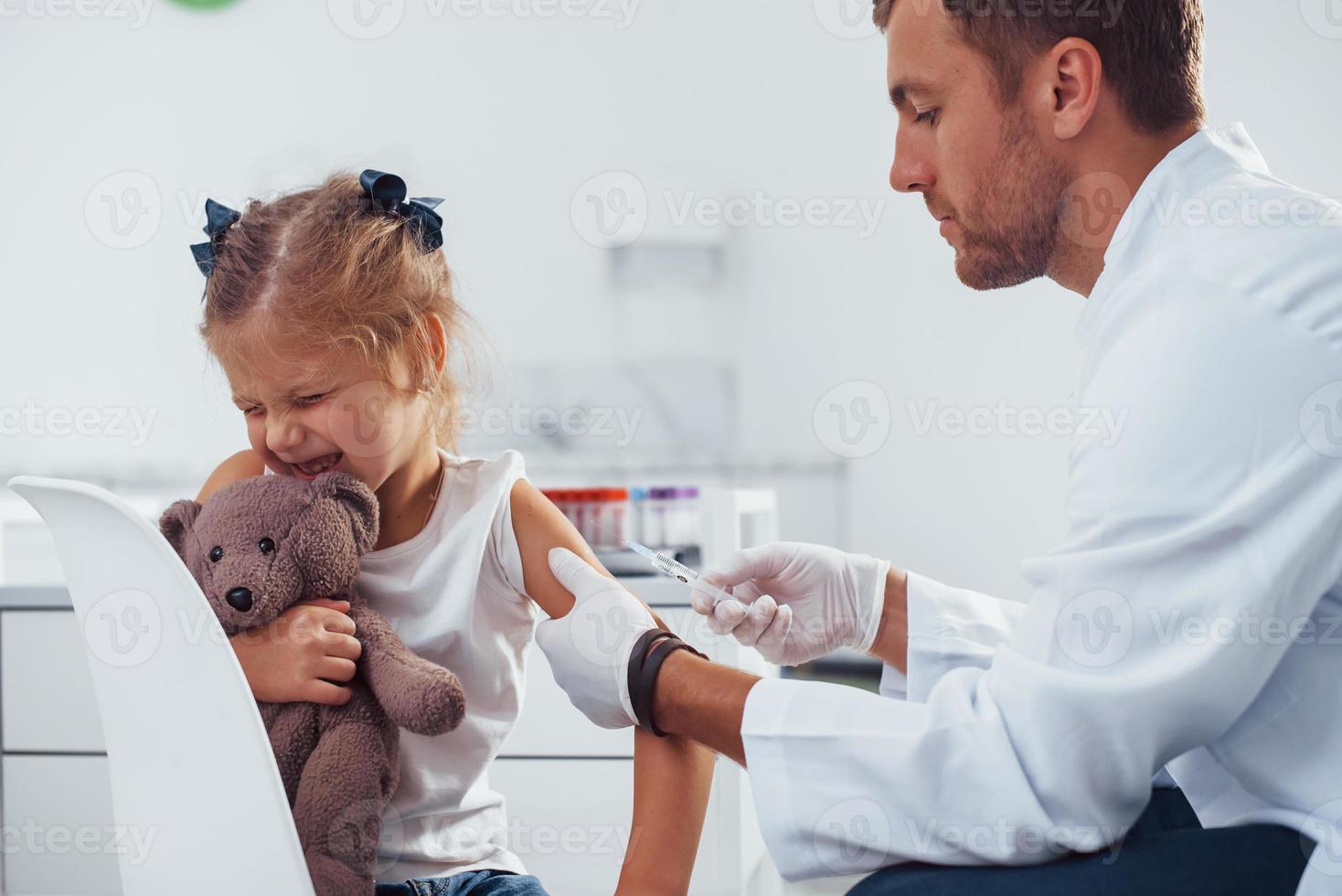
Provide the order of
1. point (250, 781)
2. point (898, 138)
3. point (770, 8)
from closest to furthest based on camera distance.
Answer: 1. point (250, 781)
2. point (898, 138)
3. point (770, 8)

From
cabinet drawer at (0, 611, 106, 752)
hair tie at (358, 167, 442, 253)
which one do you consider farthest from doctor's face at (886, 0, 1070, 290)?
cabinet drawer at (0, 611, 106, 752)

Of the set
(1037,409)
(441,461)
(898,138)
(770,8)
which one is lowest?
(1037,409)

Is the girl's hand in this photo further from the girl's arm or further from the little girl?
the girl's arm

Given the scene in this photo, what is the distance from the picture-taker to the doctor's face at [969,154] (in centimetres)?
101

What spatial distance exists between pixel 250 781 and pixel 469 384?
653 mm

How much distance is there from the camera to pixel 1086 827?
27.7 inches

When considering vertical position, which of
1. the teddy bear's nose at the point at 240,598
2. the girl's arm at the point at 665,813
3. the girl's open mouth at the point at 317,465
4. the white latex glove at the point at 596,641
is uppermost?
the girl's open mouth at the point at 317,465

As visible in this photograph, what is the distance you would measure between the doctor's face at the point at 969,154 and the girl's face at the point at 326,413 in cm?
59

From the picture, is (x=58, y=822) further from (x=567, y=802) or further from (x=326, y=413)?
(x=326, y=413)

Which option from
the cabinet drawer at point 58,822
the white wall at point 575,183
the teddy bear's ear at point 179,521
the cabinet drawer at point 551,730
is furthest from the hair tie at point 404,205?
the white wall at point 575,183

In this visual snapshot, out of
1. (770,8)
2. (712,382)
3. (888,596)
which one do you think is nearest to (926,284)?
(712,382)

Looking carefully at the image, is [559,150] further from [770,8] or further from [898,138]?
[898,138]

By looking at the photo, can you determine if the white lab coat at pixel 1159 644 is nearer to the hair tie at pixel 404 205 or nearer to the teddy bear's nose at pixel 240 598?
the teddy bear's nose at pixel 240 598

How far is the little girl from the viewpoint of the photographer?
0.96 meters
